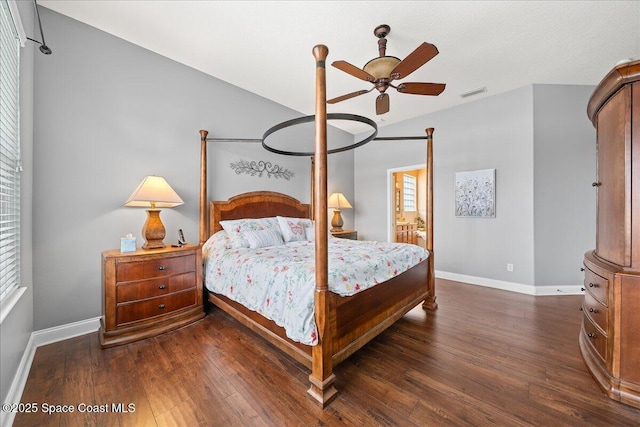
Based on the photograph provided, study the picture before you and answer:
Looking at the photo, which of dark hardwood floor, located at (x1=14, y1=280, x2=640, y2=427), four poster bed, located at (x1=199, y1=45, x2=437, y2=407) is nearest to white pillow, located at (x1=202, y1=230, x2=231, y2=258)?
four poster bed, located at (x1=199, y1=45, x2=437, y2=407)

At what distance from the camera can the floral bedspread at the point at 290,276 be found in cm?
172

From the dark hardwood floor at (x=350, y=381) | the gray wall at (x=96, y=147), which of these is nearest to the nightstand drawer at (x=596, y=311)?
the dark hardwood floor at (x=350, y=381)

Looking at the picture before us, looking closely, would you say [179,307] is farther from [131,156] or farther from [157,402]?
[131,156]

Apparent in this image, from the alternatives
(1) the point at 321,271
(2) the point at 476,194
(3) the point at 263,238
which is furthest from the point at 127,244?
(2) the point at 476,194

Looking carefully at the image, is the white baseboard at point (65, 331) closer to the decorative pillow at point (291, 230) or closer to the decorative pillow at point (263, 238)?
the decorative pillow at point (263, 238)

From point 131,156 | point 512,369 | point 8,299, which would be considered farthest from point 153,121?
point 512,369

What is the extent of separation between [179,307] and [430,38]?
3808 millimetres

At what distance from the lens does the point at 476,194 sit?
4.12 meters

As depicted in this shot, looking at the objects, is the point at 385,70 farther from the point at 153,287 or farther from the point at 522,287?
the point at 522,287

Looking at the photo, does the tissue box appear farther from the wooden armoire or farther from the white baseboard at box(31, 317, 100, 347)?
the wooden armoire

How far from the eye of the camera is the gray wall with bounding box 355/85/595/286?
3598 mm

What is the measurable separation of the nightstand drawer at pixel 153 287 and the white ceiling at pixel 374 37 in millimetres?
2375

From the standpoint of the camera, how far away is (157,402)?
5.17 feet

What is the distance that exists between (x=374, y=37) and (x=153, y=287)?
334 cm
